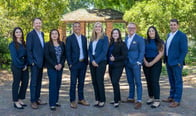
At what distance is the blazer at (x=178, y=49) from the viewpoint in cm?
600

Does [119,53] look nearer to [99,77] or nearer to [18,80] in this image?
[99,77]

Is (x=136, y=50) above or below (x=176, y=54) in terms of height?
above

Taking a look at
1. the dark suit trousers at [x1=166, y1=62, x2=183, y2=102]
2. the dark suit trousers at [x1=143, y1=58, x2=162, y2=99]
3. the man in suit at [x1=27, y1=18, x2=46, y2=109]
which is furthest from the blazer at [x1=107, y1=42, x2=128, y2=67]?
the man in suit at [x1=27, y1=18, x2=46, y2=109]

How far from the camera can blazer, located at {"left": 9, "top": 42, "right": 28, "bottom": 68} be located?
580 cm

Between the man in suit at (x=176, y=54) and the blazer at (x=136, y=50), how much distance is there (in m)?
0.65

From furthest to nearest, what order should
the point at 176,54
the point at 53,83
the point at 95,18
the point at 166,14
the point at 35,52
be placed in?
the point at 95,18 < the point at 166,14 < the point at 176,54 < the point at 53,83 < the point at 35,52

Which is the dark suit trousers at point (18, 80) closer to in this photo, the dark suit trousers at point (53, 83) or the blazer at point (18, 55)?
the blazer at point (18, 55)

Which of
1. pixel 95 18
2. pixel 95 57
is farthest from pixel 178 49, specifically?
pixel 95 18

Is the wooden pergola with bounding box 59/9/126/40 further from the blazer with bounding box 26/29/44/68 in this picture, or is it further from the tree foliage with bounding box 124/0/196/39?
the blazer with bounding box 26/29/44/68

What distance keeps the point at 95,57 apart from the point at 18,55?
161 cm

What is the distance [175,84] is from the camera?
6.25m

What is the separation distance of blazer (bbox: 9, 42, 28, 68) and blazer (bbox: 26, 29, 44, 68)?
17 centimetres

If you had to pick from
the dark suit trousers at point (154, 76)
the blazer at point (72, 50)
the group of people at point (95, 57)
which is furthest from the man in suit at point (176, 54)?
the blazer at point (72, 50)

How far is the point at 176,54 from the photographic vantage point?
20.0 ft
